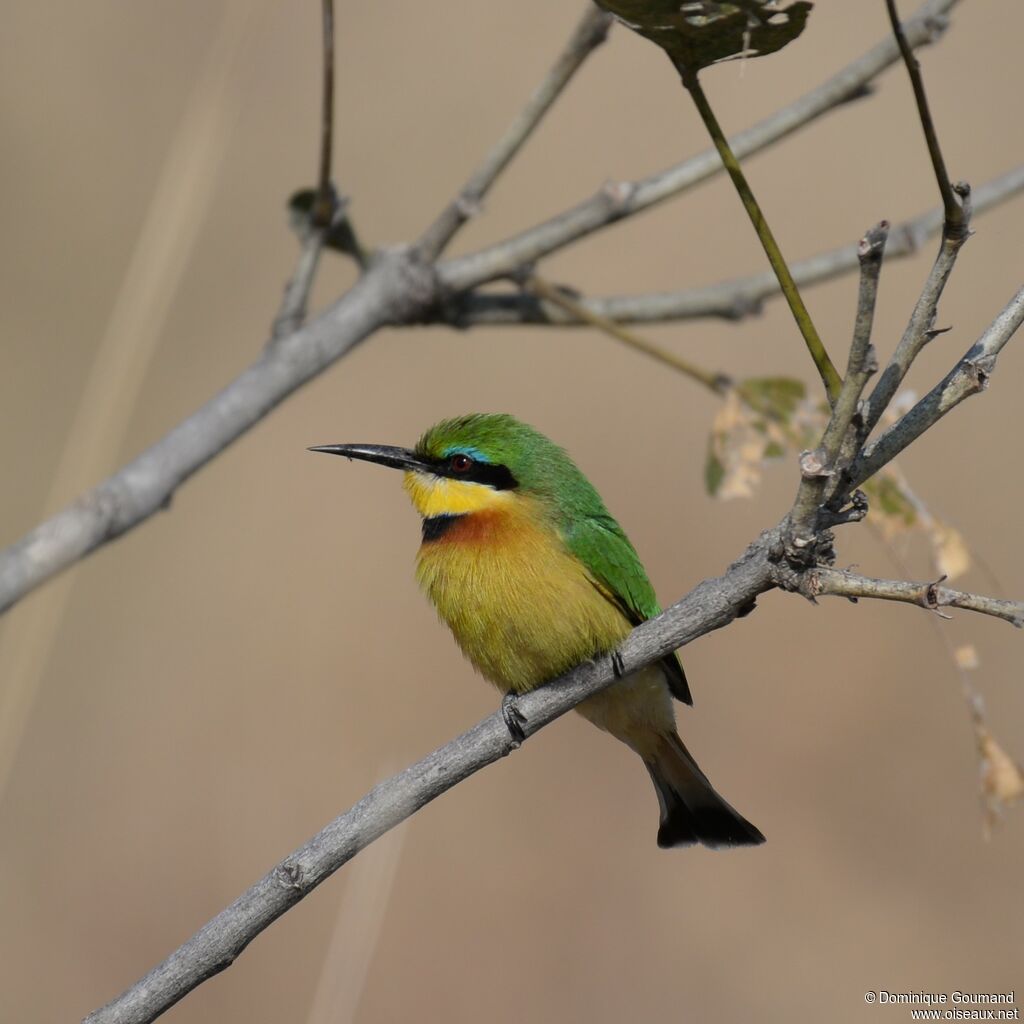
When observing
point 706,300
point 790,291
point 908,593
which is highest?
point 706,300

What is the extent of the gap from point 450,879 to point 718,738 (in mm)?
929

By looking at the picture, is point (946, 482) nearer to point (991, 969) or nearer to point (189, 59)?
point (991, 969)

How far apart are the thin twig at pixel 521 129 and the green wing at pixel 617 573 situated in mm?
630

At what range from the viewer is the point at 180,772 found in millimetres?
4102

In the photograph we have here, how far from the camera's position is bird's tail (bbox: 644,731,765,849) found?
273 cm

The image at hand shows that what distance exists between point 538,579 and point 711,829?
701mm

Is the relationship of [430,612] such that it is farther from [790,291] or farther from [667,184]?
[790,291]

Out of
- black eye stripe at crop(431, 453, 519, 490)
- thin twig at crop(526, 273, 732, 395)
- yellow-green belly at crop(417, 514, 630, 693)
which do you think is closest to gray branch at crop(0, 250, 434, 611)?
thin twig at crop(526, 273, 732, 395)

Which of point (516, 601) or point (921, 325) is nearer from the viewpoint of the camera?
point (921, 325)

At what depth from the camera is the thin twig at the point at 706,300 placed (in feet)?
8.30

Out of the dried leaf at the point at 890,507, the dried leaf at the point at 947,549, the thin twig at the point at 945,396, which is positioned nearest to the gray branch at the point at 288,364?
Answer: the dried leaf at the point at 890,507

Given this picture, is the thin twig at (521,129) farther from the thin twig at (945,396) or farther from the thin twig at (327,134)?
the thin twig at (945,396)

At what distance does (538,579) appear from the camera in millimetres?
2494

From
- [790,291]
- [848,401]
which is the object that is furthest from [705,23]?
[848,401]
